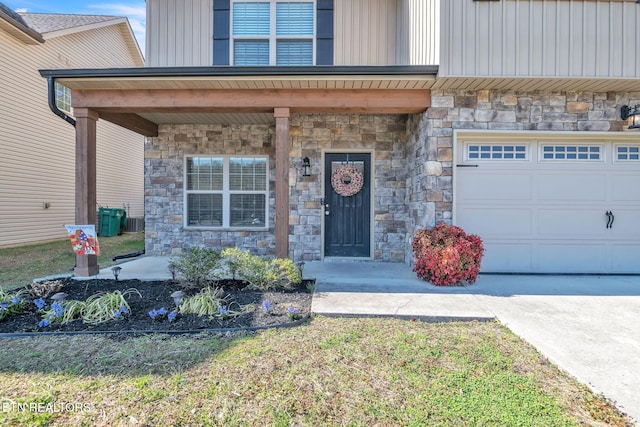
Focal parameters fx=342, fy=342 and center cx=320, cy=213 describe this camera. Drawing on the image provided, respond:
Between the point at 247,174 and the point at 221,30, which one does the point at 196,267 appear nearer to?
the point at 247,174

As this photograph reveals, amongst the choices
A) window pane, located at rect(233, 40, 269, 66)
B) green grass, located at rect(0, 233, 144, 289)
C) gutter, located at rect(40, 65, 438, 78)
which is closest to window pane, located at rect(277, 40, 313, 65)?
window pane, located at rect(233, 40, 269, 66)

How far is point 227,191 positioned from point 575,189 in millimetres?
5831

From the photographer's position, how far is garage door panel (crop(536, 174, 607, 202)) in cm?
501

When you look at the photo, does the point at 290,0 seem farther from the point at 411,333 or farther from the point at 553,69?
the point at 411,333

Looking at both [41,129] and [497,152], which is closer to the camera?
[497,152]

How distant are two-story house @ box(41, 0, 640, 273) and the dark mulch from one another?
44.5 inches

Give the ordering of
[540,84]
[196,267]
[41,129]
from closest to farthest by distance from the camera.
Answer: [196,267] → [540,84] → [41,129]

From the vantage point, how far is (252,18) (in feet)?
20.2

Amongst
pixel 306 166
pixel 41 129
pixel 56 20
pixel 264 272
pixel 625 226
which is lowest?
pixel 264 272

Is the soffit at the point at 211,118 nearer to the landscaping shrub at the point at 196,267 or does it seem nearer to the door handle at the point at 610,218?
the landscaping shrub at the point at 196,267

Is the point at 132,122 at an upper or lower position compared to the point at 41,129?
lower

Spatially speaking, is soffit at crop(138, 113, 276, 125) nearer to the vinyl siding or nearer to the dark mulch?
the vinyl siding

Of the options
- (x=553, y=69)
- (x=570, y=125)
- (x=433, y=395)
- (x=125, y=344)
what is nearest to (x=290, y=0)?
(x=553, y=69)

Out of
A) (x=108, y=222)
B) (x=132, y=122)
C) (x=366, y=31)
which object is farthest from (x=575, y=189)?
(x=108, y=222)
